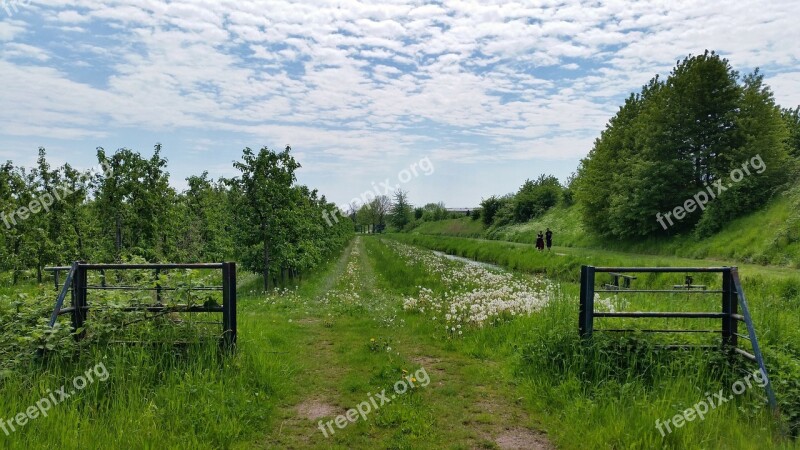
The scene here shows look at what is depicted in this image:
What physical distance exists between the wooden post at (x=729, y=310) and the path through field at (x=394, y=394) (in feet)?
9.88

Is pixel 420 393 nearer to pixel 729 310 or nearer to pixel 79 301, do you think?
pixel 729 310

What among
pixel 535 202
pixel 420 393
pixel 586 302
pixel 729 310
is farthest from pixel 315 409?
pixel 535 202

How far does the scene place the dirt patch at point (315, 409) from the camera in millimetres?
5445

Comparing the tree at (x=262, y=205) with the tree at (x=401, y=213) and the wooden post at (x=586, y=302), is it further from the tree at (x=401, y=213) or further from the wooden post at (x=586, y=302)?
the tree at (x=401, y=213)

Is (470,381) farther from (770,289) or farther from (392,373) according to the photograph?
(770,289)

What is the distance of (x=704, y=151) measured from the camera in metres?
26.8

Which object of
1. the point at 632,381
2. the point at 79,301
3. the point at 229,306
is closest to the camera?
the point at 632,381

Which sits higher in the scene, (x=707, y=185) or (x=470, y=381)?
(x=707, y=185)

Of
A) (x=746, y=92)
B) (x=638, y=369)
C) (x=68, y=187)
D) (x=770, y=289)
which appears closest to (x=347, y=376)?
(x=638, y=369)

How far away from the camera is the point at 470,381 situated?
21.8ft

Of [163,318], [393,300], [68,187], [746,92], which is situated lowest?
[393,300]

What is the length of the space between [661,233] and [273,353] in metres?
29.9

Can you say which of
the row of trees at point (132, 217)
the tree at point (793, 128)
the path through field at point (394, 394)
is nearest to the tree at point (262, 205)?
the row of trees at point (132, 217)

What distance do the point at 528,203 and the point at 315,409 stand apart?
191 ft
